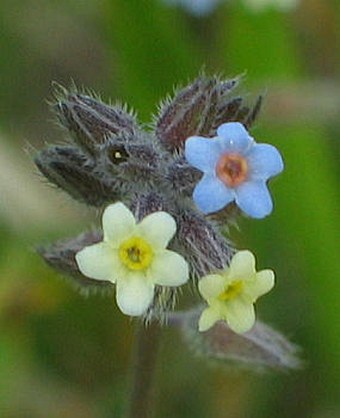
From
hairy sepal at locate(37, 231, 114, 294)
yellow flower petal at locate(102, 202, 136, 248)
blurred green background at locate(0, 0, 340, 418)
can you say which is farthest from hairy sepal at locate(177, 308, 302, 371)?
blurred green background at locate(0, 0, 340, 418)

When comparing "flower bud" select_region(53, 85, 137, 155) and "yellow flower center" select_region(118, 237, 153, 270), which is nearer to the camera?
"yellow flower center" select_region(118, 237, 153, 270)

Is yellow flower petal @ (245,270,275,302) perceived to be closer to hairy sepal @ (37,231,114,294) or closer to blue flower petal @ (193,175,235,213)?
blue flower petal @ (193,175,235,213)

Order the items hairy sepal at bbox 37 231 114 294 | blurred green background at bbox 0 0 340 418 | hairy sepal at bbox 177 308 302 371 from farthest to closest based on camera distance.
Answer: blurred green background at bbox 0 0 340 418, hairy sepal at bbox 177 308 302 371, hairy sepal at bbox 37 231 114 294

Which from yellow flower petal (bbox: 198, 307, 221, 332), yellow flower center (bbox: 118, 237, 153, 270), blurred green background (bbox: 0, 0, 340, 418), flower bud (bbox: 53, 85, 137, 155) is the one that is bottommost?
yellow flower petal (bbox: 198, 307, 221, 332)

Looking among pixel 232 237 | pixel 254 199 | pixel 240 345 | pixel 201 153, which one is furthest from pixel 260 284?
pixel 232 237

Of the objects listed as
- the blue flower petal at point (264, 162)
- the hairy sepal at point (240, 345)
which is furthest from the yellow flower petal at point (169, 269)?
the hairy sepal at point (240, 345)

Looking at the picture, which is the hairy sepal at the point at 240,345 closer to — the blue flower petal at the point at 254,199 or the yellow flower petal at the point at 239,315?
the yellow flower petal at the point at 239,315

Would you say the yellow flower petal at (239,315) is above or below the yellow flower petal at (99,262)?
below
